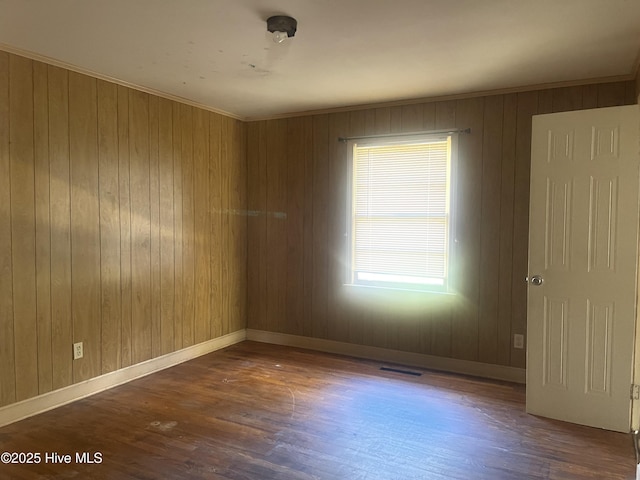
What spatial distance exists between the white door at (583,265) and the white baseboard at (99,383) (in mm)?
2910

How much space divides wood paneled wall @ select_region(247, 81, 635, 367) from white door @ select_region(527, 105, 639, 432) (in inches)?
27.2

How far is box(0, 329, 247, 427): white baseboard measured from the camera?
2.91 metres

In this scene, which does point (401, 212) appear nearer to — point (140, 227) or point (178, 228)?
point (178, 228)

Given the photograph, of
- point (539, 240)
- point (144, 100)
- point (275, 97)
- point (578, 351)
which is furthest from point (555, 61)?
point (144, 100)

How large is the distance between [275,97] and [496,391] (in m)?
3.07

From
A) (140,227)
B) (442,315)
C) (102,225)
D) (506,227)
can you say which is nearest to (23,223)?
(102,225)

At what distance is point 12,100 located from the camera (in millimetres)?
2840

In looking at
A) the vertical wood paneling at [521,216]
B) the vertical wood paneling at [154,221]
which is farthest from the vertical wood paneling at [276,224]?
the vertical wood paneling at [521,216]

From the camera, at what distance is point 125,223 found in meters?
3.61

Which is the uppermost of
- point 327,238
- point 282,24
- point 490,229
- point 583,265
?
point 282,24

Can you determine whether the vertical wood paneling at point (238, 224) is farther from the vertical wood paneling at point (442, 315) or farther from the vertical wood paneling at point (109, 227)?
the vertical wood paneling at point (442, 315)

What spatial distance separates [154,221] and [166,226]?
0.14 metres

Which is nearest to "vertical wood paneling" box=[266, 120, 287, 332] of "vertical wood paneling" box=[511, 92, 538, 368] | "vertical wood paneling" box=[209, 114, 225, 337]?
"vertical wood paneling" box=[209, 114, 225, 337]

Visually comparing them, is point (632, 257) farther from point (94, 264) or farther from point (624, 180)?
point (94, 264)
